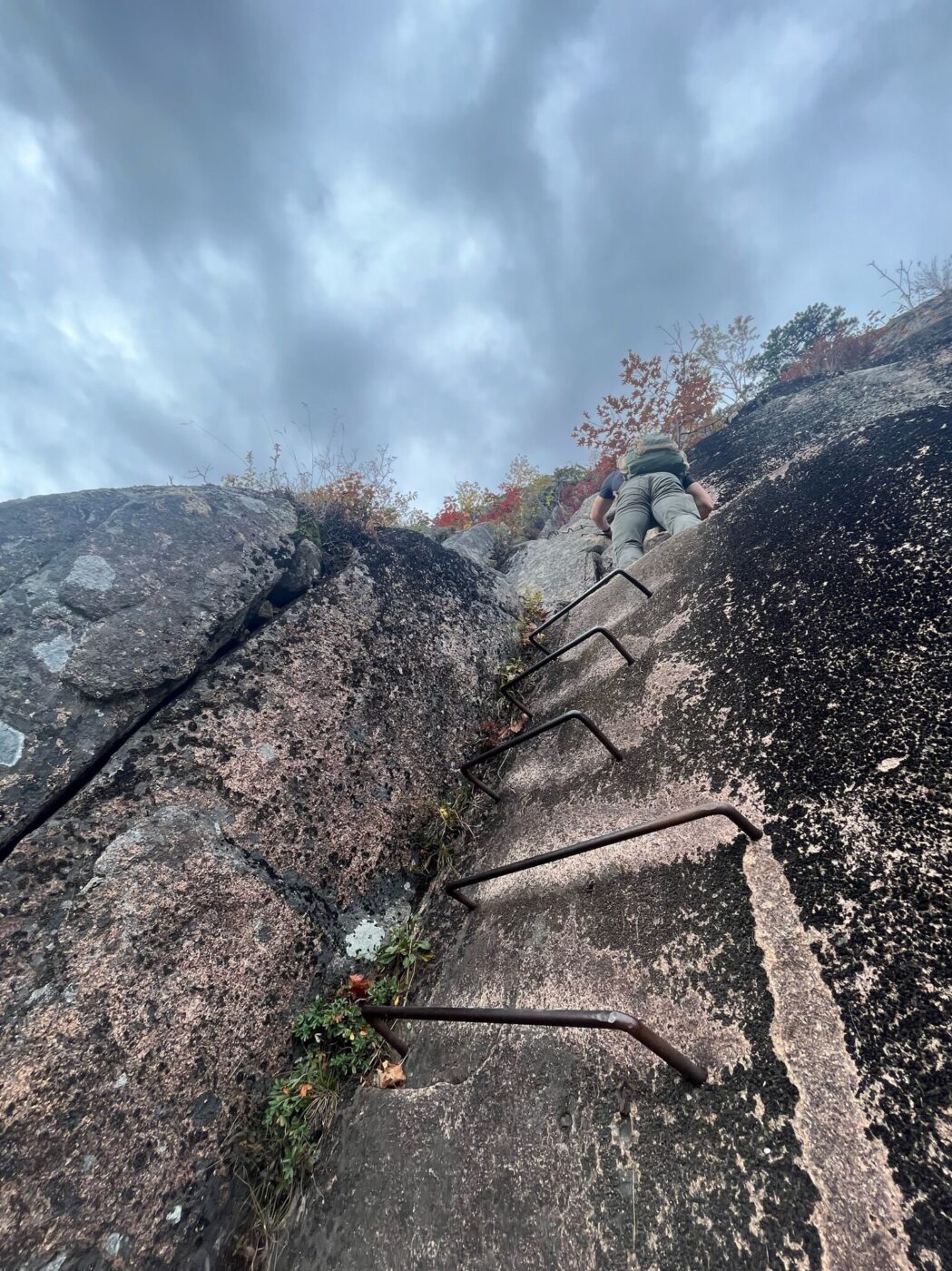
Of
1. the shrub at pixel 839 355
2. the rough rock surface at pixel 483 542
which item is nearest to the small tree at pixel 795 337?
the shrub at pixel 839 355

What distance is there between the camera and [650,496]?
614cm

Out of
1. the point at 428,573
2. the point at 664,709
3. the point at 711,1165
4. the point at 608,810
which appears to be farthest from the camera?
the point at 428,573

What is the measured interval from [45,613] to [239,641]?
1035 mm

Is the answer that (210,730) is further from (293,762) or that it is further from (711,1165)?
(711,1165)

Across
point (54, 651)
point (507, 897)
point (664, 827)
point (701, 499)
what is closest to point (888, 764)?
point (664, 827)

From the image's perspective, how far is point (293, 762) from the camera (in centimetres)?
313

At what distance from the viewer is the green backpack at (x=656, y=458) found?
240 inches

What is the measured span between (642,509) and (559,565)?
138 centimetres

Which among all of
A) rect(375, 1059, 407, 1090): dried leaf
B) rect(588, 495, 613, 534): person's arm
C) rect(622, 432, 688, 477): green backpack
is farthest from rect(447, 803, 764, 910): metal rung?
rect(588, 495, 613, 534): person's arm

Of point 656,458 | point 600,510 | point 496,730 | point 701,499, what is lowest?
point 496,730

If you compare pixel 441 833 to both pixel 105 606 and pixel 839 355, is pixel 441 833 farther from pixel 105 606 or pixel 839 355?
pixel 839 355

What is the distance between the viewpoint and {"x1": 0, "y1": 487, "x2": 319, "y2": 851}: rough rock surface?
256 cm

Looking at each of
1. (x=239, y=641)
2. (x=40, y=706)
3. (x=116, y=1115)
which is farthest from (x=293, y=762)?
(x=116, y=1115)

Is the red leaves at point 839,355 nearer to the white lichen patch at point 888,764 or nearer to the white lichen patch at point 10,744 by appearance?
the white lichen patch at point 888,764
